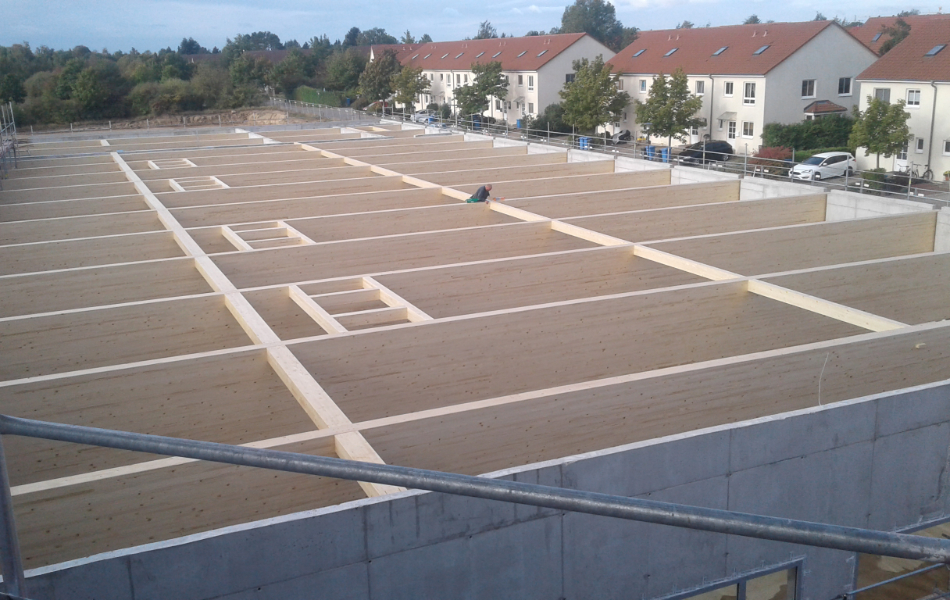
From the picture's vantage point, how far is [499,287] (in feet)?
40.0

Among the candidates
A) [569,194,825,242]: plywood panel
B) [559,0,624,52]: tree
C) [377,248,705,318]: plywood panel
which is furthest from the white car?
[559,0,624,52]: tree

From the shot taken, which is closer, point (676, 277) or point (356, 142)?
point (676, 277)

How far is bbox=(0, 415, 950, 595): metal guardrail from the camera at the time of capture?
7.09ft

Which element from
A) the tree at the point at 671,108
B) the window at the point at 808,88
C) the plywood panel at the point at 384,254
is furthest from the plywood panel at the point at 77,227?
the window at the point at 808,88

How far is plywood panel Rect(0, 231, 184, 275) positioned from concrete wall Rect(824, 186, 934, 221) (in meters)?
13.2

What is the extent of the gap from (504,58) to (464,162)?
3180 cm

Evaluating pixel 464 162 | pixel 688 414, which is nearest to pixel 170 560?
pixel 688 414

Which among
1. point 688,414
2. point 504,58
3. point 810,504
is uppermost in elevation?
point 504,58

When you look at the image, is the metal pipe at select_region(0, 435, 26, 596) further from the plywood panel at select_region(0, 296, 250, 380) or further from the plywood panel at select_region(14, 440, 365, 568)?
the plywood panel at select_region(0, 296, 250, 380)

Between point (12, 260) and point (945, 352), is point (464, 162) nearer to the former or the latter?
point (12, 260)

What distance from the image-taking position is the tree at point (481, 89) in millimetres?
49688

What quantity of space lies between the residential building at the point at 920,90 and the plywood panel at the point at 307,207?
2146 centimetres

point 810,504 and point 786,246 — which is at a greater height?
point 786,246

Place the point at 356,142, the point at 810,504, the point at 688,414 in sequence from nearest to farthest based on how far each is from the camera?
the point at 810,504, the point at 688,414, the point at 356,142
